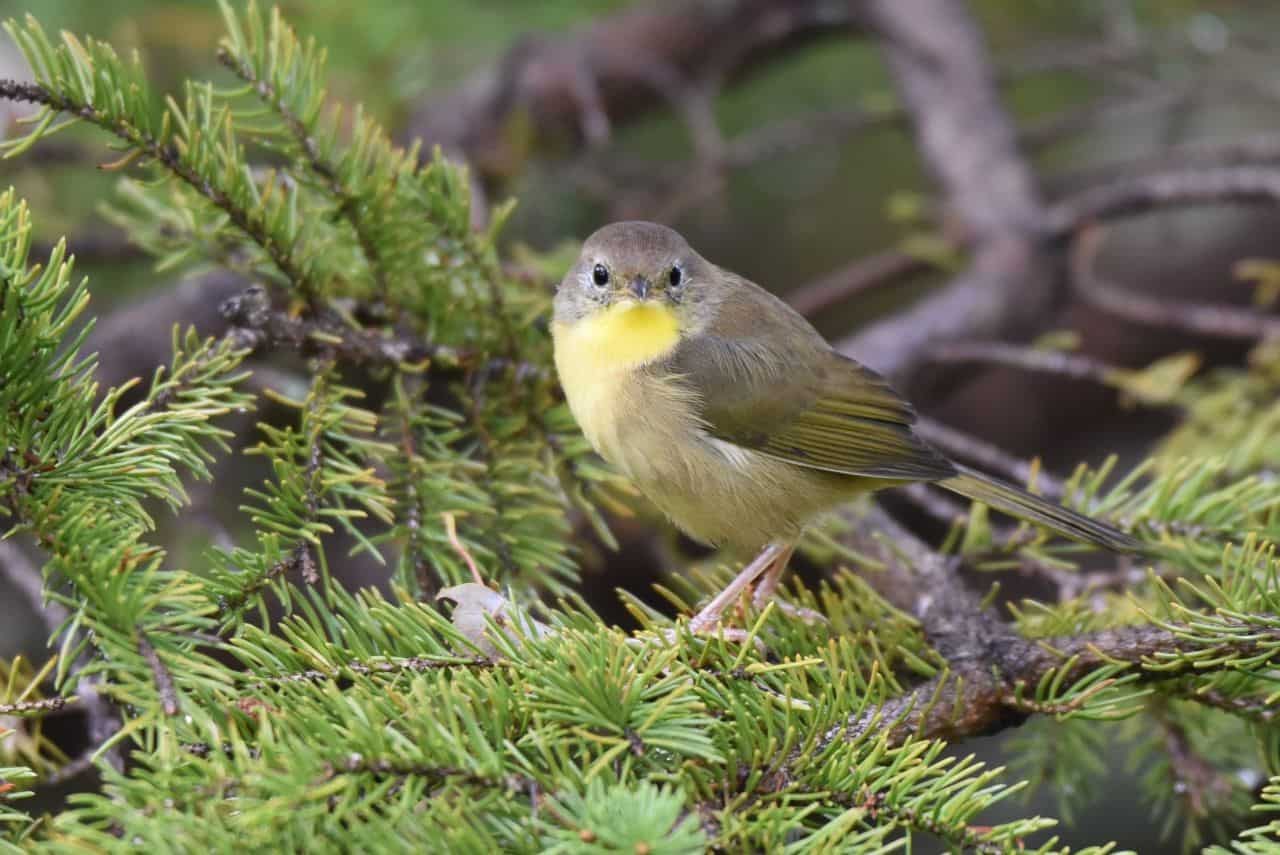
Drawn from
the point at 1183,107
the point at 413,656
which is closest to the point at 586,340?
the point at 413,656

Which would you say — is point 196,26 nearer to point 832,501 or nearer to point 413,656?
point 832,501

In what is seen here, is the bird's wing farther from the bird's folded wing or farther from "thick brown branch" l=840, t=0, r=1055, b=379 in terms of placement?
"thick brown branch" l=840, t=0, r=1055, b=379

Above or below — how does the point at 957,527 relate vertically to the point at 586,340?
below

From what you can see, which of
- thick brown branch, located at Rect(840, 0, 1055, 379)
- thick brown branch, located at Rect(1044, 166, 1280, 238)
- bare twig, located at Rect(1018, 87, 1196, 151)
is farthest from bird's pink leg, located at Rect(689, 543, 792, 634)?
bare twig, located at Rect(1018, 87, 1196, 151)

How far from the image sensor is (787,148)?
14.0 feet

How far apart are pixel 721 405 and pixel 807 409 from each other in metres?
0.23

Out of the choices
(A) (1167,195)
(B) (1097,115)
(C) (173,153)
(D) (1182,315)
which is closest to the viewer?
(C) (173,153)

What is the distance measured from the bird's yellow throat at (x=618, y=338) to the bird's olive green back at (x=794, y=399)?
56mm

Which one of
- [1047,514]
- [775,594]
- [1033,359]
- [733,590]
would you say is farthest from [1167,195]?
[733,590]

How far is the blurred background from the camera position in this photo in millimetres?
3955

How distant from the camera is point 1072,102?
553 centimetres

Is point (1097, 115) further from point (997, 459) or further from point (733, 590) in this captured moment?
point (733, 590)

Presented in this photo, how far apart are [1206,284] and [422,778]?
14.9 ft

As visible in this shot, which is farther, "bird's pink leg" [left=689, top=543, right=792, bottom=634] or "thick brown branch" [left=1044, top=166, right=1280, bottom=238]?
"thick brown branch" [left=1044, top=166, right=1280, bottom=238]
